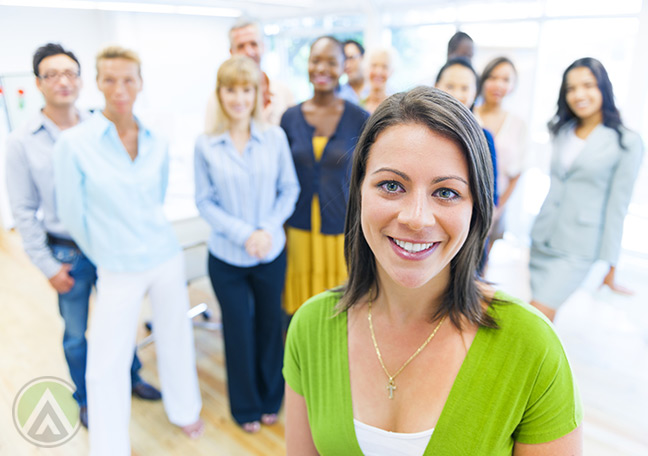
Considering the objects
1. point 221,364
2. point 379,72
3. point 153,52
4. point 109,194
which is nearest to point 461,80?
point 379,72

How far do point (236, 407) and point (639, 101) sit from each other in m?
4.65

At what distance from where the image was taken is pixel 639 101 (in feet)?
15.0

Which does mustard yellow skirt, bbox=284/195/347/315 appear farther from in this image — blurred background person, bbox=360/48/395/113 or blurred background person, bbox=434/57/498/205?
blurred background person, bbox=360/48/395/113

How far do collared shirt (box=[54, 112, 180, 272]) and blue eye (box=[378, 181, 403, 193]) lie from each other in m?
1.39

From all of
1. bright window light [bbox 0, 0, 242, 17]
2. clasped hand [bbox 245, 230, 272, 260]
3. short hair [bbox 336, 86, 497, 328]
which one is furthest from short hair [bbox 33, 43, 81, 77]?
short hair [bbox 336, 86, 497, 328]

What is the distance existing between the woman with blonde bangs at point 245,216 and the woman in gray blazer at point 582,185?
4.74ft

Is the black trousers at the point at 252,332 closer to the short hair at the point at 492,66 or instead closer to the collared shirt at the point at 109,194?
the collared shirt at the point at 109,194

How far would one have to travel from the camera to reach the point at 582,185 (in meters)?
2.48

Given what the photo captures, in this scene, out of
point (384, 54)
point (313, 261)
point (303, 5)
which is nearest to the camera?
point (313, 261)

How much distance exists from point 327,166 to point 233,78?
2.14 feet

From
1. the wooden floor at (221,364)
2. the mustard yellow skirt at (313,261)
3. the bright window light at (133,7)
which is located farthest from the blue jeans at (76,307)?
the bright window light at (133,7)

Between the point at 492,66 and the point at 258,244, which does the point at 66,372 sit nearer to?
the point at 258,244

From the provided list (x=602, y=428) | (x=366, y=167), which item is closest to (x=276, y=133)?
(x=366, y=167)

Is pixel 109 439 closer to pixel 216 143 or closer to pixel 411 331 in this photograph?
pixel 216 143
